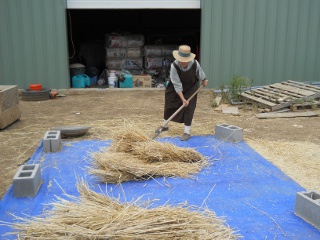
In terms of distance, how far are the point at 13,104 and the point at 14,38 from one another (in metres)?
3.39

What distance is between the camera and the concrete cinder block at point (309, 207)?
2980 mm

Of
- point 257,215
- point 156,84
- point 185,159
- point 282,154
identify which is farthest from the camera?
point 156,84

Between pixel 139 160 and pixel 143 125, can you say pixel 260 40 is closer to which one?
pixel 143 125

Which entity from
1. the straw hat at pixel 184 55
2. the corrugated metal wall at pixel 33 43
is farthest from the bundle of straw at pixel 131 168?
the corrugated metal wall at pixel 33 43

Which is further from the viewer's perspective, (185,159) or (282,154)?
(282,154)

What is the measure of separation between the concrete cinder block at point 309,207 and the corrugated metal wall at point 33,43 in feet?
24.5

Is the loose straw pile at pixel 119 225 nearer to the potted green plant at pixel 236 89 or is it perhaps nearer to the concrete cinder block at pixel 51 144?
the concrete cinder block at pixel 51 144

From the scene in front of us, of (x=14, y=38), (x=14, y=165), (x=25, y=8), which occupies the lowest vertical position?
(x=14, y=165)

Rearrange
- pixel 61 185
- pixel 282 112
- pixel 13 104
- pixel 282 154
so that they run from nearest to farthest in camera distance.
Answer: pixel 61 185, pixel 282 154, pixel 13 104, pixel 282 112

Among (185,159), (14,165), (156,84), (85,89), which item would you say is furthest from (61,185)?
(156,84)

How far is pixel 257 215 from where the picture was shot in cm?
319

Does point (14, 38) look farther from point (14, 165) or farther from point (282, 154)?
point (282, 154)

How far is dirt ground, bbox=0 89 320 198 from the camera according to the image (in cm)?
464

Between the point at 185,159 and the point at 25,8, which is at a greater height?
Answer: the point at 25,8
